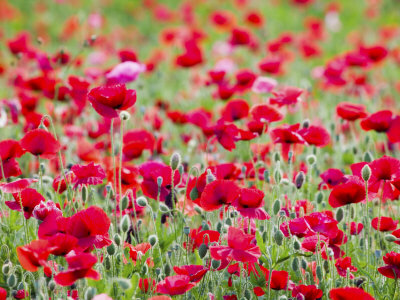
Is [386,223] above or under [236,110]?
under

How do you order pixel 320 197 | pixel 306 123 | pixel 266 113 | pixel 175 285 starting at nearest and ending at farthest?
pixel 175 285, pixel 320 197, pixel 266 113, pixel 306 123

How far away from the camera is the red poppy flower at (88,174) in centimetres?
199

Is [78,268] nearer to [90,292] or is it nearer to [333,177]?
[90,292]

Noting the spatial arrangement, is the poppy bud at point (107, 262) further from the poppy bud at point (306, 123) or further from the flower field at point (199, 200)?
the poppy bud at point (306, 123)

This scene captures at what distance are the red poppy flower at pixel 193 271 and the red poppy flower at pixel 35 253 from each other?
0.37 meters

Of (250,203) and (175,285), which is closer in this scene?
(175,285)

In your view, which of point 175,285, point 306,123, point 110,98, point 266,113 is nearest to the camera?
point 175,285

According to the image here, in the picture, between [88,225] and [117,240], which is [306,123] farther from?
[88,225]

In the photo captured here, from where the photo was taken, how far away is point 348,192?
1.81 meters

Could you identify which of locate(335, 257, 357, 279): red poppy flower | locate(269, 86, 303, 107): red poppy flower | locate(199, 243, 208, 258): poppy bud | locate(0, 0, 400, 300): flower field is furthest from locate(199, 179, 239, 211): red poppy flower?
locate(269, 86, 303, 107): red poppy flower

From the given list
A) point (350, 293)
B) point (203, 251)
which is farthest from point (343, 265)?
point (203, 251)

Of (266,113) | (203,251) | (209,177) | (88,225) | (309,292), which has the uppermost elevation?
(266,113)

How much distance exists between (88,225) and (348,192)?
800 millimetres

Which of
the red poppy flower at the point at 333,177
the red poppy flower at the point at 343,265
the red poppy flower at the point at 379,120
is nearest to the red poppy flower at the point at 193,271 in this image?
the red poppy flower at the point at 343,265
